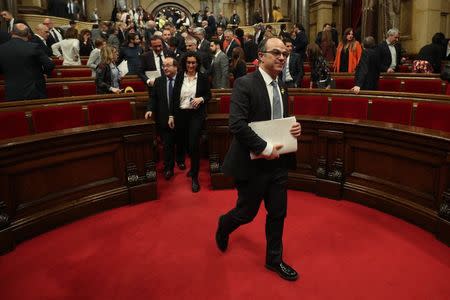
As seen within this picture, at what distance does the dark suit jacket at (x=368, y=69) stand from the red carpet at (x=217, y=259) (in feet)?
5.17

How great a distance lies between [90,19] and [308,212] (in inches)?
650

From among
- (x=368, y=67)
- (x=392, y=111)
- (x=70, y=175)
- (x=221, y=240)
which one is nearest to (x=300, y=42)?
(x=368, y=67)

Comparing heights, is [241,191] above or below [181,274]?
above

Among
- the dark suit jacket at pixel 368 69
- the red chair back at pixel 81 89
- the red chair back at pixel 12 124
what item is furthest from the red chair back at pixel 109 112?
the dark suit jacket at pixel 368 69

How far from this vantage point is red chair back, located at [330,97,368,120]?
3.94 meters

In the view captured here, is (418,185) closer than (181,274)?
No

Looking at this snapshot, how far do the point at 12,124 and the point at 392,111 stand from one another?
3446mm

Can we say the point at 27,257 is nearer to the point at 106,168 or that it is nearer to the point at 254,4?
the point at 106,168

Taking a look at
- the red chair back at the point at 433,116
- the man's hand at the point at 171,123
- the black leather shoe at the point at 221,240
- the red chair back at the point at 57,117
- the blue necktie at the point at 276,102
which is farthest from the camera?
the man's hand at the point at 171,123

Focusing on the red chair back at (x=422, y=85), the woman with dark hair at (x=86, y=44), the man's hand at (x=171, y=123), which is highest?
the woman with dark hair at (x=86, y=44)

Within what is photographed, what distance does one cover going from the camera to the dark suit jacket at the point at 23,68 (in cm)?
375

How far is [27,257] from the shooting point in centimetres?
274

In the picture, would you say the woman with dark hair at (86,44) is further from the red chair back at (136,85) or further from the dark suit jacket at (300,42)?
the dark suit jacket at (300,42)

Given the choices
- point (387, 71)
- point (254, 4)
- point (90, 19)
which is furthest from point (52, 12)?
point (387, 71)
